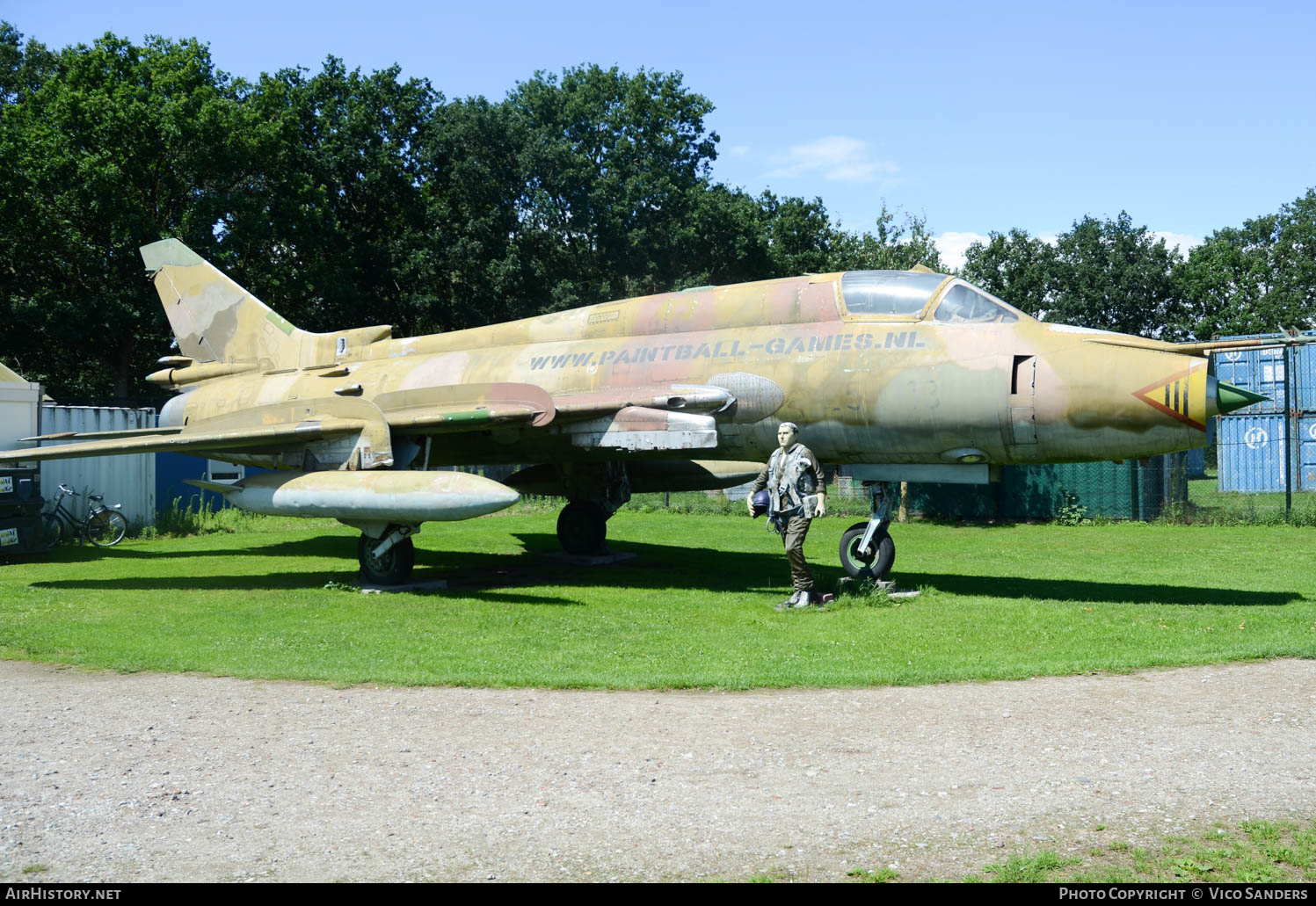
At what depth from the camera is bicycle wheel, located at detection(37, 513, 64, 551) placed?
57.9 ft

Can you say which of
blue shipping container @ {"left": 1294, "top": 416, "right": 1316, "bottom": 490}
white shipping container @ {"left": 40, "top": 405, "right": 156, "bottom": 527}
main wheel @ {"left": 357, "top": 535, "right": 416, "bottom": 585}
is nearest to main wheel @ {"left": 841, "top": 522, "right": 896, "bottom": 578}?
main wheel @ {"left": 357, "top": 535, "right": 416, "bottom": 585}

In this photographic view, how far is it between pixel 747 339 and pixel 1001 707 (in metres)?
6.94

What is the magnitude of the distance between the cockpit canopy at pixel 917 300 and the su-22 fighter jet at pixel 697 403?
0.03 m

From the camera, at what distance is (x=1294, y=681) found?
789 centimetres

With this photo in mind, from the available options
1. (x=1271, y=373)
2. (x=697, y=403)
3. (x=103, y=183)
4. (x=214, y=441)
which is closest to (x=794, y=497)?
(x=697, y=403)

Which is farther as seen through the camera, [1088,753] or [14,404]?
[14,404]

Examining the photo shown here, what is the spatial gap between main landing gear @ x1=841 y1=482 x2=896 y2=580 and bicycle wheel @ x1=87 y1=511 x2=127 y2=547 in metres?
14.8

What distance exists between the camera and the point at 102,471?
21.0 m

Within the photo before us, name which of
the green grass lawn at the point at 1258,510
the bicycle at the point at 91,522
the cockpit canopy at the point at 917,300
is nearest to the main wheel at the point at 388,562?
the cockpit canopy at the point at 917,300

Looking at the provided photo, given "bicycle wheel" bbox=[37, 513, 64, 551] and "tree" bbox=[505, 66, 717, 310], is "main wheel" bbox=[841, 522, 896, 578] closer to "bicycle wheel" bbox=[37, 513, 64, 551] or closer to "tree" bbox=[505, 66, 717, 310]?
"bicycle wheel" bbox=[37, 513, 64, 551]

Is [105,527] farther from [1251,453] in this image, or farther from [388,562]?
[1251,453]

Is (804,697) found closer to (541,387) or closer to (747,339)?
(747,339)
